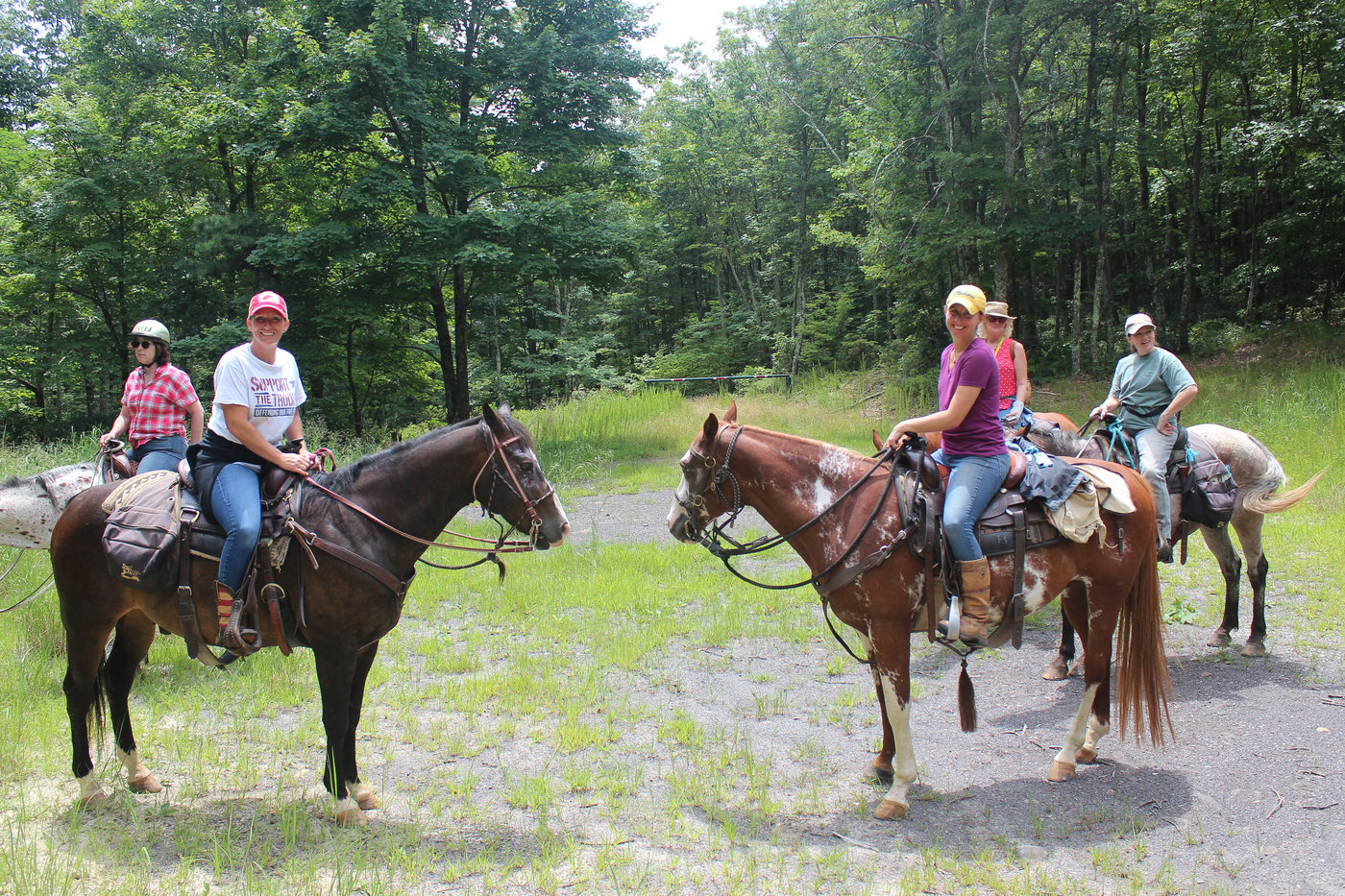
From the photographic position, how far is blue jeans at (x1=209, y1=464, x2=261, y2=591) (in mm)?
3809

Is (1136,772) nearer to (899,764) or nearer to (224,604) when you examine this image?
(899,764)

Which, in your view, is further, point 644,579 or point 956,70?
point 956,70

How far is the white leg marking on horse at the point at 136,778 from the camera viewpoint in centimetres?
427

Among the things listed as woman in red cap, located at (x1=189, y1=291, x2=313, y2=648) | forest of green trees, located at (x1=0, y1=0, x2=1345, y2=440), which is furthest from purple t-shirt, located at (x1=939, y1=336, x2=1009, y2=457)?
forest of green trees, located at (x1=0, y1=0, x2=1345, y2=440)

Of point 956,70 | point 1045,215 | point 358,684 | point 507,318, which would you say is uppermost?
point 956,70

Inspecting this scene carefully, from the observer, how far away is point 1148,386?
6.14 m

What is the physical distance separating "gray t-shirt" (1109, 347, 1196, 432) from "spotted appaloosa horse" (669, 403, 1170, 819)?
2.03m

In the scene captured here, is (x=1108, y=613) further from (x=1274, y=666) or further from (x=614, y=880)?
(x=614, y=880)

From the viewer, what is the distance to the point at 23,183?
19297 millimetres

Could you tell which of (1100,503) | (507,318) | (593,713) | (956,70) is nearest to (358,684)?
(593,713)

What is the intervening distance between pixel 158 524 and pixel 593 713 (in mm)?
2893

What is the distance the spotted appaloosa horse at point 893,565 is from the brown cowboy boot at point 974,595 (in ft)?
0.45

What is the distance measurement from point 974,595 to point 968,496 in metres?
0.52

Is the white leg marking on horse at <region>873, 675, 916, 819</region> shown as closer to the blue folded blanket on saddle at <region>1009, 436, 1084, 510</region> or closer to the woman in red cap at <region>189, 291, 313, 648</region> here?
the blue folded blanket on saddle at <region>1009, 436, 1084, 510</region>
